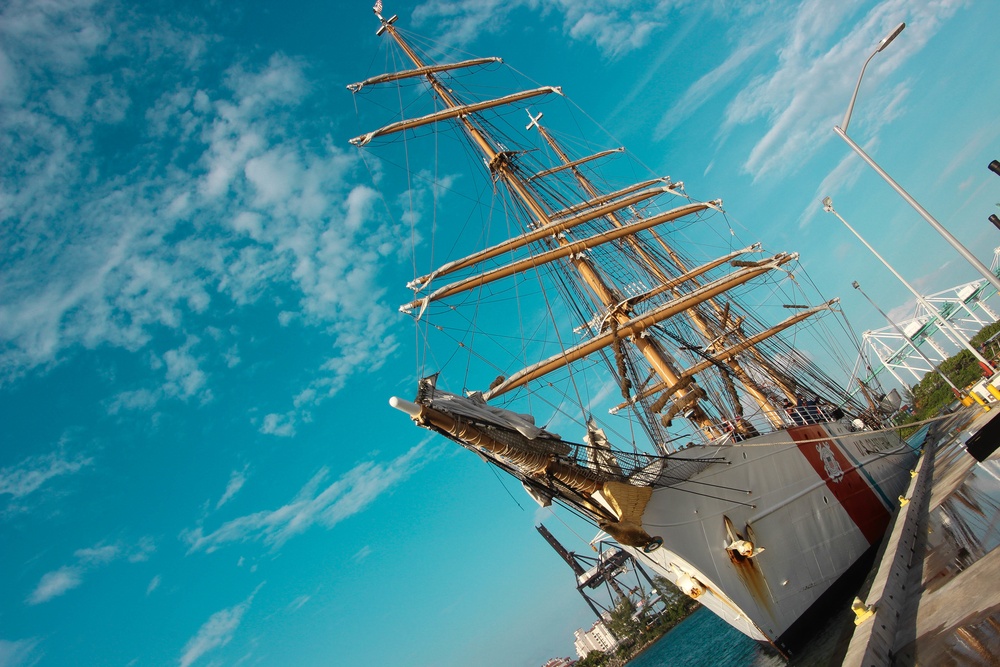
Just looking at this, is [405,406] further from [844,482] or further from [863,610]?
[844,482]

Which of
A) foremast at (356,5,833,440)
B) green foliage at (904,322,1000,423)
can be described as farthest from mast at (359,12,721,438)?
green foliage at (904,322,1000,423)

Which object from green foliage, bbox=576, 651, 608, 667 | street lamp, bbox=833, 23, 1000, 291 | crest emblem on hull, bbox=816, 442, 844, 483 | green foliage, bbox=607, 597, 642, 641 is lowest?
green foliage, bbox=576, 651, 608, 667

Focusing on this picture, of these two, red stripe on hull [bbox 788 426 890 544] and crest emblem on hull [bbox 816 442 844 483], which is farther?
crest emblem on hull [bbox 816 442 844 483]

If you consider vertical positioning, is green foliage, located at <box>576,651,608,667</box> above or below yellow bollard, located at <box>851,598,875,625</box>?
below

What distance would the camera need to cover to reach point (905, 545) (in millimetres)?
10852

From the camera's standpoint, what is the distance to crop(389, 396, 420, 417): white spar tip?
9469 mm

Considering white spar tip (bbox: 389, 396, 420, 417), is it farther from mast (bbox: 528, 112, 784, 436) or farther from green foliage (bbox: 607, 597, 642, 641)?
green foliage (bbox: 607, 597, 642, 641)

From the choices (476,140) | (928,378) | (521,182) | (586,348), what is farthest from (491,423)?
(928,378)

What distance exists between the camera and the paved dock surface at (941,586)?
597cm

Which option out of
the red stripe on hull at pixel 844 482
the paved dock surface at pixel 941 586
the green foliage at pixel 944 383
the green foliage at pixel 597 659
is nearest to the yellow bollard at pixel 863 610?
the paved dock surface at pixel 941 586

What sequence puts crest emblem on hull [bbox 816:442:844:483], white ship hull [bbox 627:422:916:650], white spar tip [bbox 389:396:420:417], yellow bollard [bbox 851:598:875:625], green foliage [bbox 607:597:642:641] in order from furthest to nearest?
green foliage [bbox 607:597:642:641]
crest emblem on hull [bbox 816:442:844:483]
white ship hull [bbox 627:422:916:650]
white spar tip [bbox 389:396:420:417]
yellow bollard [bbox 851:598:875:625]

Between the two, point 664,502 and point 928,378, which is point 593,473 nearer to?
point 664,502

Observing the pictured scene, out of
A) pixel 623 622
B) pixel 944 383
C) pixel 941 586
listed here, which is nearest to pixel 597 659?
pixel 623 622

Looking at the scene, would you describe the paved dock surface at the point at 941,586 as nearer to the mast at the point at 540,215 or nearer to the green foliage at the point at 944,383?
the mast at the point at 540,215
